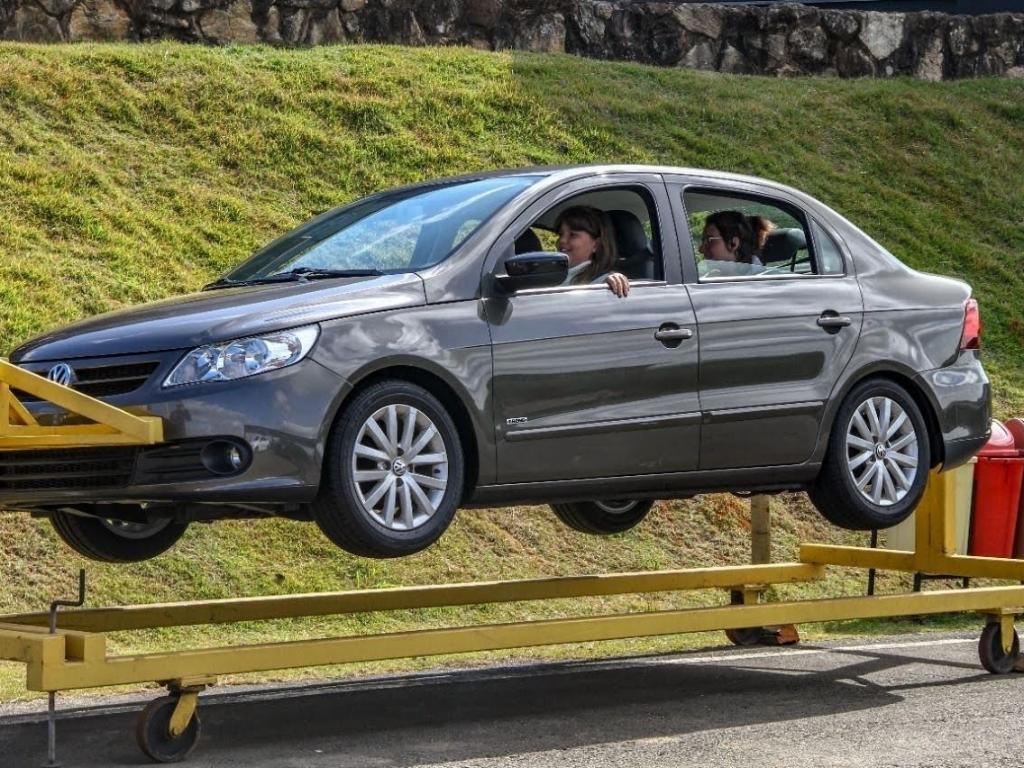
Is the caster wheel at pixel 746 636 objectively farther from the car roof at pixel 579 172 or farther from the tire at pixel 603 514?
the car roof at pixel 579 172

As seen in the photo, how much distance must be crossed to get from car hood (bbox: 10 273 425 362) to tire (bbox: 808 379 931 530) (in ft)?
7.89

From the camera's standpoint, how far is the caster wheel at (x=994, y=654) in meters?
9.23

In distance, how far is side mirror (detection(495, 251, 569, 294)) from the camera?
7383 mm

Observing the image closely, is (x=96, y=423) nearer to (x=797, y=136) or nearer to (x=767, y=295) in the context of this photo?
(x=767, y=295)

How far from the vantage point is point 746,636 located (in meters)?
10.8

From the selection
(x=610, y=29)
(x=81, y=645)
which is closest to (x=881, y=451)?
(x=81, y=645)

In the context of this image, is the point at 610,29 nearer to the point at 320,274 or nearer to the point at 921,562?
the point at 921,562

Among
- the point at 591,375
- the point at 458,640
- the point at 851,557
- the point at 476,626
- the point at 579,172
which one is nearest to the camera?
the point at 458,640

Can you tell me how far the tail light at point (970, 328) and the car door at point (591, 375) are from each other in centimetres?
184

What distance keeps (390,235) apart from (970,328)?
3127mm

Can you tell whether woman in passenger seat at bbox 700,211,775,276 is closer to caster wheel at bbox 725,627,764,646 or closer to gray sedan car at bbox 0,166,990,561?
gray sedan car at bbox 0,166,990,561

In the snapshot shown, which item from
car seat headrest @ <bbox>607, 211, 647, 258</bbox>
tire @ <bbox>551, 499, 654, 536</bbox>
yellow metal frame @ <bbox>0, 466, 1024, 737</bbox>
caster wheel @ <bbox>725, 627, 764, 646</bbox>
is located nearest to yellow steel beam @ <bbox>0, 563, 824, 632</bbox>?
yellow metal frame @ <bbox>0, 466, 1024, 737</bbox>

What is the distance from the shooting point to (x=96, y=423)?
673cm

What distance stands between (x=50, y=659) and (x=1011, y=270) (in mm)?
15999
